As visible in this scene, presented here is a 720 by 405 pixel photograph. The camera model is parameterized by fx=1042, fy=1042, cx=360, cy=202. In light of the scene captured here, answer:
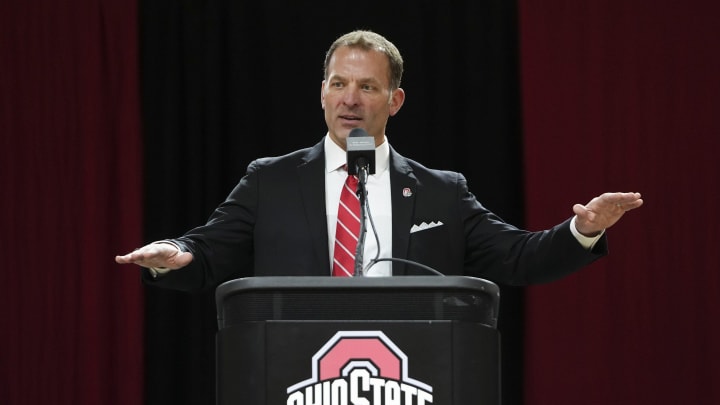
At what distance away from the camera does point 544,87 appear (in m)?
3.74

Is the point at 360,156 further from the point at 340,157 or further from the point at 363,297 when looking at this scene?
the point at 340,157

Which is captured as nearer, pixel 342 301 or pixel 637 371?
pixel 342 301

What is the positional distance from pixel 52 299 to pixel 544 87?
1910mm

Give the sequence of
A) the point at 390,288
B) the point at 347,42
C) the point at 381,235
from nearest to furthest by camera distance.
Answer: the point at 390,288
the point at 381,235
the point at 347,42

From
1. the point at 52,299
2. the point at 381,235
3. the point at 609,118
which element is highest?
the point at 609,118

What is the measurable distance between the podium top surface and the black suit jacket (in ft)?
2.39

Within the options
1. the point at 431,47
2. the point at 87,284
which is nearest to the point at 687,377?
the point at 431,47

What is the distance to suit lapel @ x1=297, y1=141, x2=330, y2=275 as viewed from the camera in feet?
7.35

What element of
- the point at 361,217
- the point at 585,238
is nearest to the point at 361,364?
the point at 361,217

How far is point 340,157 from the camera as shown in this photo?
238cm

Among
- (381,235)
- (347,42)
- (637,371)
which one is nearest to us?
(381,235)

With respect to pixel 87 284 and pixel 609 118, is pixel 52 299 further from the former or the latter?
pixel 609 118

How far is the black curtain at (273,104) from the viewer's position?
12.1 ft

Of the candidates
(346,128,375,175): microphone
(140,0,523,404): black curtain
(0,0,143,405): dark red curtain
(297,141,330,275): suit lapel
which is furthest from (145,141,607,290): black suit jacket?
(0,0,143,405): dark red curtain
